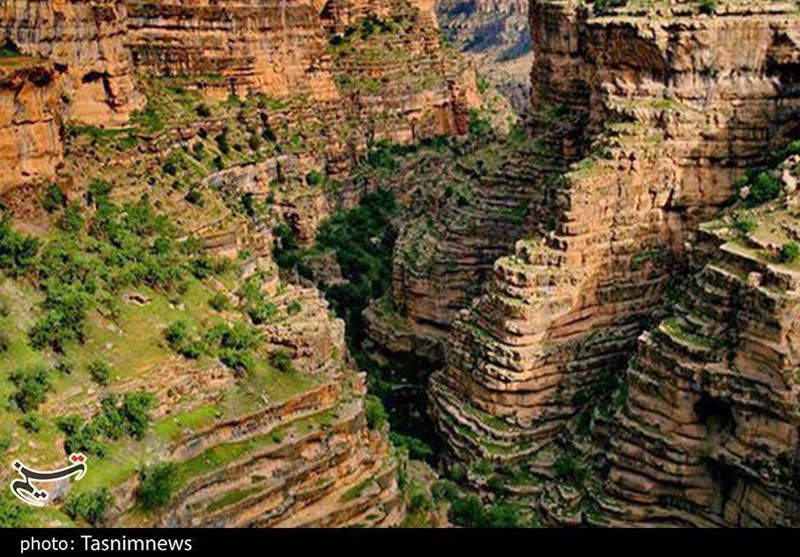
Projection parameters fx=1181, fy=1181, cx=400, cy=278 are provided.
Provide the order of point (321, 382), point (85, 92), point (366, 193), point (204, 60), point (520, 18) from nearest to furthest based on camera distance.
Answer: point (321, 382) → point (85, 92) → point (204, 60) → point (366, 193) → point (520, 18)

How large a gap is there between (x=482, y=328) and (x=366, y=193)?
2508cm

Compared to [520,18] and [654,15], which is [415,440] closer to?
[654,15]

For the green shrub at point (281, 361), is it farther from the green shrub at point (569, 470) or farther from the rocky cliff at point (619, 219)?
the green shrub at point (569, 470)

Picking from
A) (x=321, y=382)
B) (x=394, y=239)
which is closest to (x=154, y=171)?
(x=321, y=382)

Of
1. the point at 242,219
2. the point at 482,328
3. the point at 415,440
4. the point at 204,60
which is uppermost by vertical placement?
the point at 204,60

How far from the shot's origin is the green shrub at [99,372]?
2927 centimetres

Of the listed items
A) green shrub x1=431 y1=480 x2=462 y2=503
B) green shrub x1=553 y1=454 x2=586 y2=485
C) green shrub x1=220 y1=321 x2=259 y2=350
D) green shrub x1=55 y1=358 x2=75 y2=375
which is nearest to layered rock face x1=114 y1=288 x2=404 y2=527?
green shrub x1=220 y1=321 x2=259 y2=350

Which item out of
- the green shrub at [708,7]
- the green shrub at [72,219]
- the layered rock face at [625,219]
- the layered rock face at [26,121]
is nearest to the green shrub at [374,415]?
the layered rock face at [625,219]

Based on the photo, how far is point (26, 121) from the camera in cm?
3194

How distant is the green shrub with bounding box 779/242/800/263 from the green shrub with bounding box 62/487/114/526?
17796 millimetres

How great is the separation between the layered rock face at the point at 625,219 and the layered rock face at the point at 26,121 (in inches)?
560

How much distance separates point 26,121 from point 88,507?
37.9ft

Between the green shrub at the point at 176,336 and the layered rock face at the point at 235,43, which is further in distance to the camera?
the layered rock face at the point at 235,43

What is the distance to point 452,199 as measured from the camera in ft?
160
